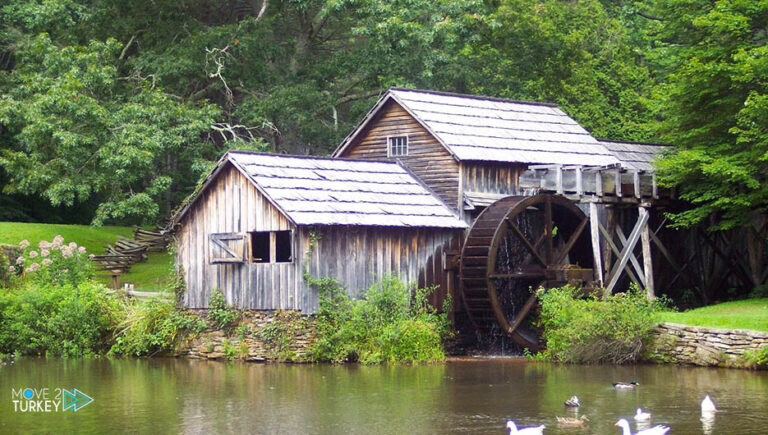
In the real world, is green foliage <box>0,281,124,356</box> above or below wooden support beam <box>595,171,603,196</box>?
below

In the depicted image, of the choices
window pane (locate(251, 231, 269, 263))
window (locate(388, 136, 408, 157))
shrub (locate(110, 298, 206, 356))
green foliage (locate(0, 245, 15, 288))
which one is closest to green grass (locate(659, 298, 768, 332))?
window (locate(388, 136, 408, 157))

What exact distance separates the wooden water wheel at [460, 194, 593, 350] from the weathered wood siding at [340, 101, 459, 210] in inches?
59.3

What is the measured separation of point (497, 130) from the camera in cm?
3167

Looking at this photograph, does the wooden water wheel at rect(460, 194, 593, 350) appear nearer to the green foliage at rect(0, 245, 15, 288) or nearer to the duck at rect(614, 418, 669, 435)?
the duck at rect(614, 418, 669, 435)

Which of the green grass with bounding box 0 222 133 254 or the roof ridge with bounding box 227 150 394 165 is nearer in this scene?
the roof ridge with bounding box 227 150 394 165

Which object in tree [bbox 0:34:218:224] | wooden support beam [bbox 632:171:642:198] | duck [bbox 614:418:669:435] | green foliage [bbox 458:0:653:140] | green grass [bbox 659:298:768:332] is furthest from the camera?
green foliage [bbox 458:0:653:140]

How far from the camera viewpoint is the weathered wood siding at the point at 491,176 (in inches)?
1175

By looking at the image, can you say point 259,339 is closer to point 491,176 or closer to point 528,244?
point 528,244

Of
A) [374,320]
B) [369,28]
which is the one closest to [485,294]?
[374,320]

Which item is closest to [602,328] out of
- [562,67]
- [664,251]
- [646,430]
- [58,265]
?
[664,251]

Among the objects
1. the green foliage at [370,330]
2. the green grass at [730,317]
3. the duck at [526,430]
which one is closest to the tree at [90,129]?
the green foliage at [370,330]

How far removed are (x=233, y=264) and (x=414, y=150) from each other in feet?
20.4

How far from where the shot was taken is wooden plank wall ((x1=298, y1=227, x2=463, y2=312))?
86.7 ft

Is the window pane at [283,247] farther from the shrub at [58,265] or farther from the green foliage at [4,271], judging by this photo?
the green foliage at [4,271]
